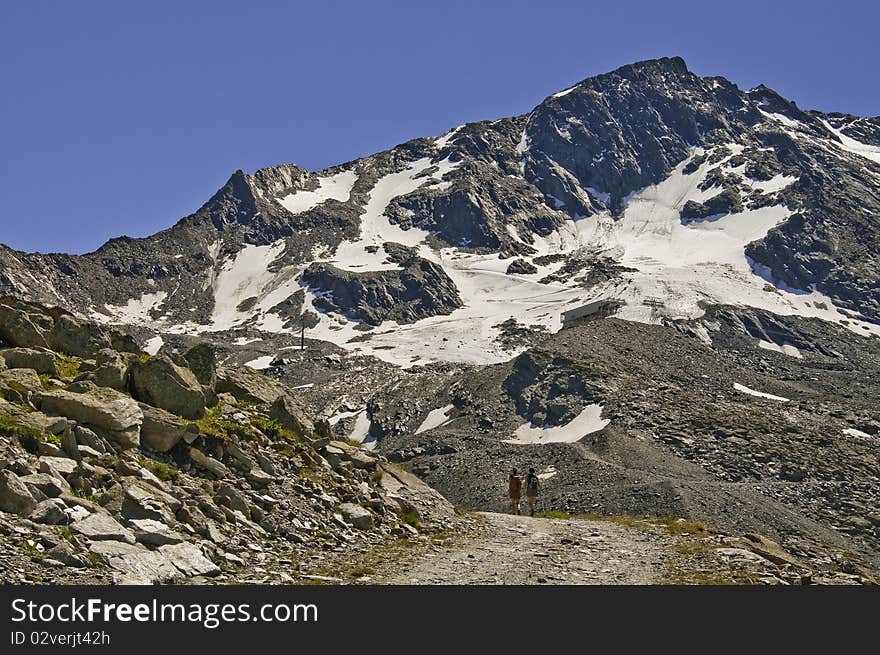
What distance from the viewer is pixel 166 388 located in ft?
74.3

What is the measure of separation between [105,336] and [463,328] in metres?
152

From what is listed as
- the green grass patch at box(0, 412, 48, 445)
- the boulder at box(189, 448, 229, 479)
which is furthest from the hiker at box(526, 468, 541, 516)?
the green grass patch at box(0, 412, 48, 445)

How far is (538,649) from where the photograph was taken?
36.9 ft

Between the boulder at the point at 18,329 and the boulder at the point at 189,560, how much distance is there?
10160 millimetres

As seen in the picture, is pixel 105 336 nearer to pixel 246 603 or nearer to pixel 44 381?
pixel 44 381

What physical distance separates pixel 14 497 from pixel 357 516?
355 inches

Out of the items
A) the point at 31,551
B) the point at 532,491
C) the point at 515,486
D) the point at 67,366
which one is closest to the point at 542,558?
the point at 31,551

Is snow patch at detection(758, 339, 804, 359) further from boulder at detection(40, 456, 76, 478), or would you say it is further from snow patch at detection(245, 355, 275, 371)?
boulder at detection(40, 456, 76, 478)

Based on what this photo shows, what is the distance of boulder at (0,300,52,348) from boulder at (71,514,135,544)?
9.38 meters

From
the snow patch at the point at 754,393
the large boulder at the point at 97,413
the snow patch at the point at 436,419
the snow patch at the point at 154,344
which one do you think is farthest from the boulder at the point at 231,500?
the snow patch at the point at 154,344

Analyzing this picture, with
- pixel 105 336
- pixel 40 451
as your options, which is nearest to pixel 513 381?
pixel 105 336

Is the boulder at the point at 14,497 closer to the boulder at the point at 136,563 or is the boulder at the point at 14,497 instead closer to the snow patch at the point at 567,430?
the boulder at the point at 136,563

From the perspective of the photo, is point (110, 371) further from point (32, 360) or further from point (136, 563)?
point (136, 563)

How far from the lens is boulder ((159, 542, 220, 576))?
48.0 ft
